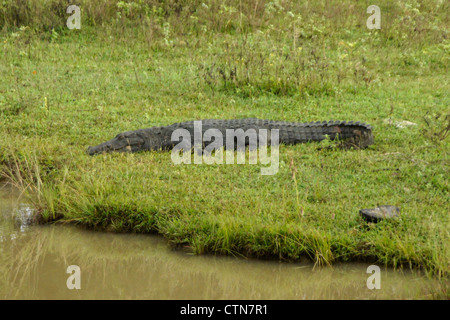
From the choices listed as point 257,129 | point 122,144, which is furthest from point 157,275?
point 257,129

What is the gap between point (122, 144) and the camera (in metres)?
5.97

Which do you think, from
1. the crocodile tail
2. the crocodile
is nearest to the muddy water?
the crocodile

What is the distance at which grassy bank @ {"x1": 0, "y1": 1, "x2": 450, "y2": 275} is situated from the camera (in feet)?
13.8

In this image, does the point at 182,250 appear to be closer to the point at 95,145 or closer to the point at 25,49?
the point at 95,145

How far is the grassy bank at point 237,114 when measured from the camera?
13.8 feet

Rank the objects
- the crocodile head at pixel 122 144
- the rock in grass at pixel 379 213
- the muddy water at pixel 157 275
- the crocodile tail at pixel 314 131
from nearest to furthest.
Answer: the muddy water at pixel 157 275, the rock in grass at pixel 379 213, the crocodile head at pixel 122 144, the crocodile tail at pixel 314 131

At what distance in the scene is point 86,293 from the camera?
3.74 meters

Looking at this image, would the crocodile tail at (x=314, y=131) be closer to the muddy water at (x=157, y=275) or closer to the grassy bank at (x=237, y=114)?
the grassy bank at (x=237, y=114)

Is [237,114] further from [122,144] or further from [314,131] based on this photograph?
[122,144]

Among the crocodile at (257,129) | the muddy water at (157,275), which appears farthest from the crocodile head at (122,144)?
the muddy water at (157,275)

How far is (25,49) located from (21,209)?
5529 millimetres

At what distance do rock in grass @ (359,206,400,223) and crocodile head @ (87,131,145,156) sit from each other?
2.76 m

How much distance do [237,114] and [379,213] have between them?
11.5 feet

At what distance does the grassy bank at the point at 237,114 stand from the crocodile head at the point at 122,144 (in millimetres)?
137
